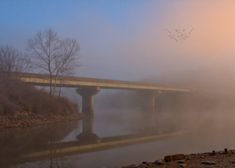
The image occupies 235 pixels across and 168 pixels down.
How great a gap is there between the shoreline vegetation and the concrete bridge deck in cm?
172

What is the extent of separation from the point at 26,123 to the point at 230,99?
82475 millimetres

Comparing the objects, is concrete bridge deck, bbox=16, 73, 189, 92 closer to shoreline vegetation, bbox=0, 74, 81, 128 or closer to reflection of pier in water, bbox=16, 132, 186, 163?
shoreline vegetation, bbox=0, 74, 81, 128

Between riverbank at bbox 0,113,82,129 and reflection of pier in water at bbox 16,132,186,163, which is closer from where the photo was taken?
reflection of pier in water at bbox 16,132,186,163

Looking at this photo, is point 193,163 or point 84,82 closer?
point 193,163

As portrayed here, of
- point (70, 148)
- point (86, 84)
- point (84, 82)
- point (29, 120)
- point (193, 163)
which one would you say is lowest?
point (29, 120)

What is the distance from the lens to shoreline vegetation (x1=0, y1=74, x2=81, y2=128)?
47.0 meters

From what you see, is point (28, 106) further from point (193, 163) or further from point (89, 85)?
point (193, 163)

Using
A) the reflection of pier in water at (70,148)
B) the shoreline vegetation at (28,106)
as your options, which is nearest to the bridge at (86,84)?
the shoreline vegetation at (28,106)

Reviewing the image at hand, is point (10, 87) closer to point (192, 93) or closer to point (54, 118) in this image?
point (54, 118)

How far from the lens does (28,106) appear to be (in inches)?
2163

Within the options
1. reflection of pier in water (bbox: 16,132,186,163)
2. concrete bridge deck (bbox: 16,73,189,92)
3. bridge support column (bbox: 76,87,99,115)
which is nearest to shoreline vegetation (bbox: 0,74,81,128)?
concrete bridge deck (bbox: 16,73,189,92)

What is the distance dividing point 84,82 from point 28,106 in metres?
23.6

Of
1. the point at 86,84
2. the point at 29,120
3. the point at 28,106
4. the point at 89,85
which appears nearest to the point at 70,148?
the point at 29,120

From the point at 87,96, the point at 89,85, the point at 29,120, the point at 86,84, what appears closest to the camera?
the point at 29,120
